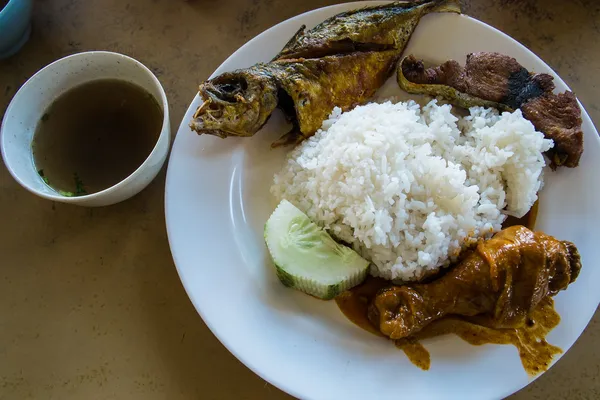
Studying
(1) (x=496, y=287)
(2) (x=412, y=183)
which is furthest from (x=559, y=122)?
(1) (x=496, y=287)

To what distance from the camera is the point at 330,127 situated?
230cm

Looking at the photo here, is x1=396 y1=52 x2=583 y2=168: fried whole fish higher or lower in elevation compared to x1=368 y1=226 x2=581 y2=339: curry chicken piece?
higher

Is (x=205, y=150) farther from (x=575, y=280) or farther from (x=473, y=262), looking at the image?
(x=575, y=280)

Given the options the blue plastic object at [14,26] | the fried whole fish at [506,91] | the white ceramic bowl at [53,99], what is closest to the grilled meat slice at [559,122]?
the fried whole fish at [506,91]

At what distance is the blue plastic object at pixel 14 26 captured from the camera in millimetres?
2400

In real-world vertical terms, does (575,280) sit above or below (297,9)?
below

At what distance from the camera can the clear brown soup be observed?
2203 millimetres

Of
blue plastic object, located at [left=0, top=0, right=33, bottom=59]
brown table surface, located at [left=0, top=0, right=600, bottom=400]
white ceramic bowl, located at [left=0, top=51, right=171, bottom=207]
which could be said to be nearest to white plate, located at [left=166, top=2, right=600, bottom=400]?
white ceramic bowl, located at [left=0, top=51, right=171, bottom=207]

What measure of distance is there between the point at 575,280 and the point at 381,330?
793 millimetres

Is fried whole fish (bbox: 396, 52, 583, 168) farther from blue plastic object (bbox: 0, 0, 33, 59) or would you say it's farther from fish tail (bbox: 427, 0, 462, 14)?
blue plastic object (bbox: 0, 0, 33, 59)

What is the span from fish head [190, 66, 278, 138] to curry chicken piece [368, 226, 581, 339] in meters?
0.90

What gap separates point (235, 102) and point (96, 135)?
2.26ft

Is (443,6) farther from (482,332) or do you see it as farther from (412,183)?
(482,332)

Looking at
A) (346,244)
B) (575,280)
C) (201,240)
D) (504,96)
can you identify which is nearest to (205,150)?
(201,240)
